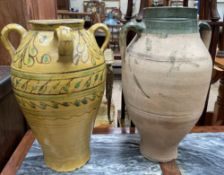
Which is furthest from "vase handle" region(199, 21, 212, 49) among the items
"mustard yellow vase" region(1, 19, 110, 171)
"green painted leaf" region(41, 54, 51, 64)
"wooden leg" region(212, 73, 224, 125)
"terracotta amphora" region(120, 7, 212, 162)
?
"wooden leg" region(212, 73, 224, 125)

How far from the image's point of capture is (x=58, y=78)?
0.49 m

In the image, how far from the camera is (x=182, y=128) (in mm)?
572

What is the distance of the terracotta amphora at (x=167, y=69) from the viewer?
0.51 metres

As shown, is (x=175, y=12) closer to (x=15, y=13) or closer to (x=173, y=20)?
(x=173, y=20)

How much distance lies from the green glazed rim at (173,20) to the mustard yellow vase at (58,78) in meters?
0.14

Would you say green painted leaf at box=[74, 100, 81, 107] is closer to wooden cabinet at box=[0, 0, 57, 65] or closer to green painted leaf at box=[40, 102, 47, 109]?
green painted leaf at box=[40, 102, 47, 109]

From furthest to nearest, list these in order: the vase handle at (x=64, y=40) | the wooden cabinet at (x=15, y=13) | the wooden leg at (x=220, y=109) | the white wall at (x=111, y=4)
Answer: the white wall at (x=111, y=4) → the wooden leg at (x=220, y=109) → the wooden cabinet at (x=15, y=13) → the vase handle at (x=64, y=40)

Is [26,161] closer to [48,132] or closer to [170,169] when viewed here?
[48,132]

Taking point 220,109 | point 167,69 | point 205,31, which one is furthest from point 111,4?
point 167,69

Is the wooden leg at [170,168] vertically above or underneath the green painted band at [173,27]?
underneath

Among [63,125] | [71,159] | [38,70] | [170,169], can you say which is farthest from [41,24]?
[170,169]

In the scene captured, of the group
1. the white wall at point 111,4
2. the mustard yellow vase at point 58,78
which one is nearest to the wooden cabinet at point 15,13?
the mustard yellow vase at point 58,78

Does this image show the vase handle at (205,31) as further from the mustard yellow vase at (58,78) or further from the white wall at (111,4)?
the white wall at (111,4)

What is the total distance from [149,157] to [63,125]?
0.26m
